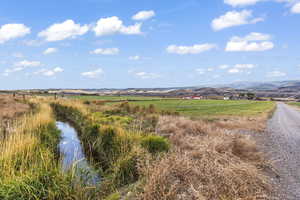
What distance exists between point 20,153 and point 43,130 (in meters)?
5.02

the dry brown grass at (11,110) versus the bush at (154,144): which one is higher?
the dry brown grass at (11,110)

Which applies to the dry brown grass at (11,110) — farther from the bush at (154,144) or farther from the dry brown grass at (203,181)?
the dry brown grass at (203,181)

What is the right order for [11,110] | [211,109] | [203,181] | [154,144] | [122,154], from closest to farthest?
[203,181], [122,154], [154,144], [11,110], [211,109]

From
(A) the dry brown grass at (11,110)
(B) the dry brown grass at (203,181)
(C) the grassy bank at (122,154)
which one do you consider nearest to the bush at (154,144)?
(C) the grassy bank at (122,154)

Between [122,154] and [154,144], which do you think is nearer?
[122,154]

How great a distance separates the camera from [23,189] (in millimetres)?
4273

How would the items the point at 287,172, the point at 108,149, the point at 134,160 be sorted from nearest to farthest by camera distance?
the point at 287,172
the point at 134,160
the point at 108,149

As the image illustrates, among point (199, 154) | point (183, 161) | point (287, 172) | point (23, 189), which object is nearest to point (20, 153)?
point (23, 189)

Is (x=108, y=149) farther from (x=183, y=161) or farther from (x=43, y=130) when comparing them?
(x=183, y=161)

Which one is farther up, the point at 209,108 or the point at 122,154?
the point at 122,154

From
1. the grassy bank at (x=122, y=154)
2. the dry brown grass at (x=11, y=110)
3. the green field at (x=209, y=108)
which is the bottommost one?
the green field at (x=209, y=108)

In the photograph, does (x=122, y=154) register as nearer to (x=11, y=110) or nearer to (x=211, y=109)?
(x=11, y=110)

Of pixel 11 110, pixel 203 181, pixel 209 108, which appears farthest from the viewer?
pixel 209 108

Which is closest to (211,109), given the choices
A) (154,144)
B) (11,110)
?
(11,110)
